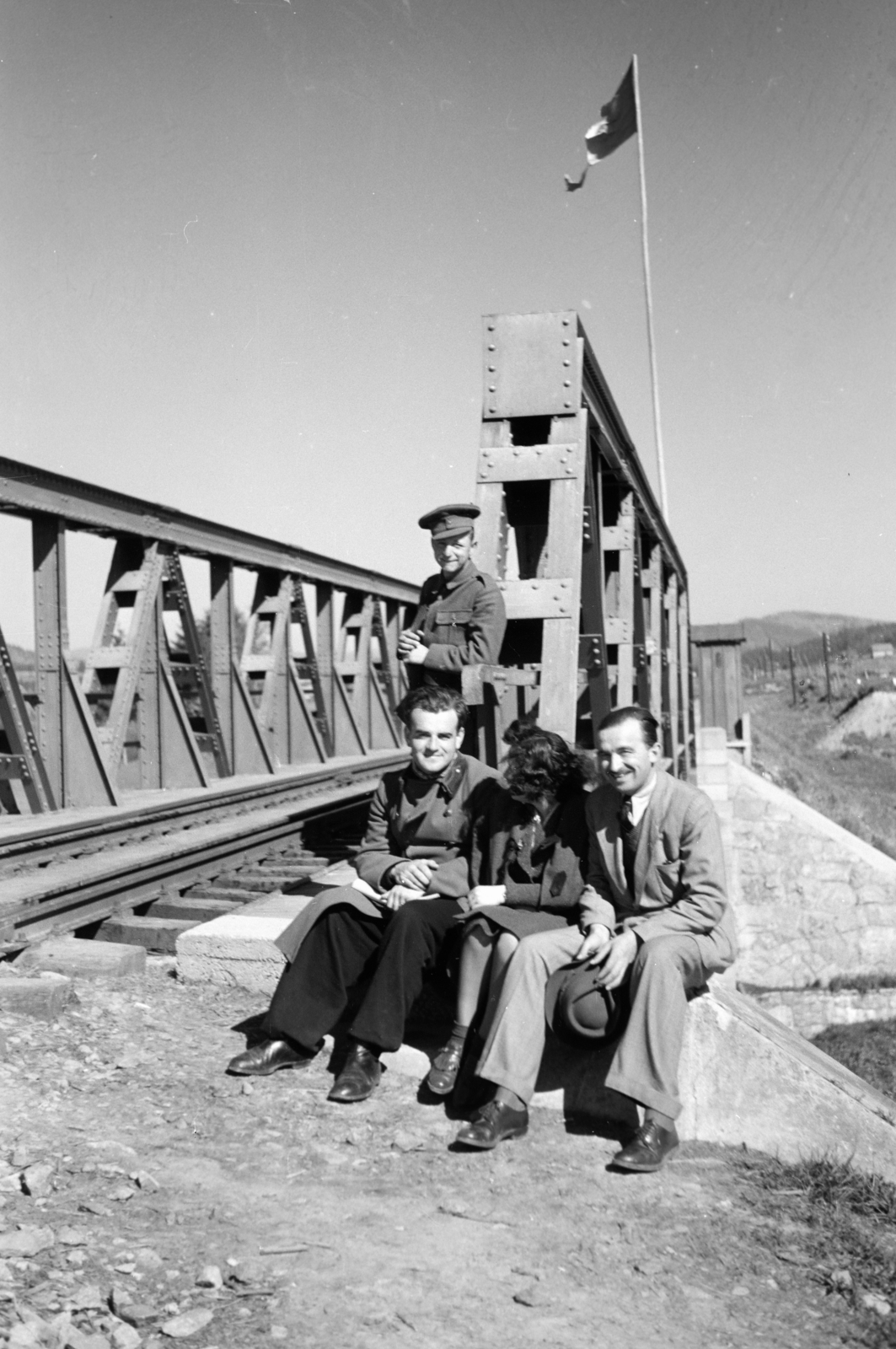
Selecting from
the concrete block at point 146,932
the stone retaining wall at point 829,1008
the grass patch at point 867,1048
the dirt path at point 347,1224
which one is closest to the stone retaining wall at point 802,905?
the stone retaining wall at point 829,1008

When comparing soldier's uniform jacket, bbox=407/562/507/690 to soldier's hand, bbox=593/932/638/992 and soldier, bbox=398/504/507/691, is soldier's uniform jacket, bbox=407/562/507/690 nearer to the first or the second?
soldier, bbox=398/504/507/691

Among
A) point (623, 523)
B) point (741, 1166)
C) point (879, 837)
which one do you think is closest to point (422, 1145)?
point (741, 1166)

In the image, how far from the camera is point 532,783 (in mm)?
3984

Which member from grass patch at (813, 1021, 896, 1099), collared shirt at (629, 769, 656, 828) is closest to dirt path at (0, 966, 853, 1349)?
collared shirt at (629, 769, 656, 828)

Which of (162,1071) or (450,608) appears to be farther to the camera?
(450,608)

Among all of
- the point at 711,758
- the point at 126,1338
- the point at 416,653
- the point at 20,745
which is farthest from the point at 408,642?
the point at 711,758

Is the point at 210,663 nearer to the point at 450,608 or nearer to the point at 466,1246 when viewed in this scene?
the point at 450,608

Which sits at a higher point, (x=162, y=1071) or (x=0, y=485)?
(x=0, y=485)

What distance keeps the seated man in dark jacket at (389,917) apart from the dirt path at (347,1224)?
163mm

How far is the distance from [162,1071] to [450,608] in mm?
2237

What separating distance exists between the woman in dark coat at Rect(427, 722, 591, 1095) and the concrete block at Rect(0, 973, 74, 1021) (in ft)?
4.79

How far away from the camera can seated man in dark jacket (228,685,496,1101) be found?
390 centimetres

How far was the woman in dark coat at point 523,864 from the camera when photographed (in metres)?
3.86

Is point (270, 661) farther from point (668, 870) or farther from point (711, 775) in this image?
point (668, 870)
